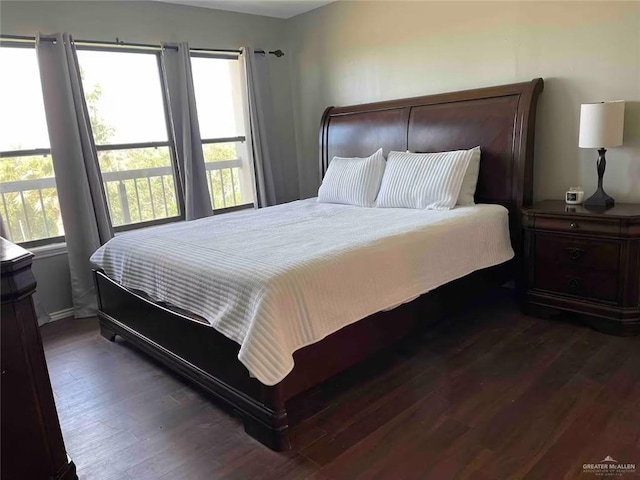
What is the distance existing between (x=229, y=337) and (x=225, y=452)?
0.46 m

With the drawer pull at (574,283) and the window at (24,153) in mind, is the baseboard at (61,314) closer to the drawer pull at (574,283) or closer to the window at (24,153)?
the window at (24,153)

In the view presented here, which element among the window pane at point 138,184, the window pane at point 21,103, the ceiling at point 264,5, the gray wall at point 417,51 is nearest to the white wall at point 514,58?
the gray wall at point 417,51

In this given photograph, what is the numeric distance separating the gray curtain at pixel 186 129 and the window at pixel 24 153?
3.20 feet

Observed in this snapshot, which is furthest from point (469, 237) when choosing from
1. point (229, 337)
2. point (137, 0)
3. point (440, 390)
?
point (137, 0)

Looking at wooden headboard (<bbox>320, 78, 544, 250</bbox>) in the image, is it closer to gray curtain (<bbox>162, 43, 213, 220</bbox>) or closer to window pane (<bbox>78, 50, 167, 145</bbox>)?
gray curtain (<bbox>162, 43, 213, 220</bbox>)

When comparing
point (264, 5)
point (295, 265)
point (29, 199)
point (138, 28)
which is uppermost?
point (264, 5)

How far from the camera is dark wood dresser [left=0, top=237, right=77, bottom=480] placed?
1.34 meters

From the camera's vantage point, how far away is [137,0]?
12.2ft

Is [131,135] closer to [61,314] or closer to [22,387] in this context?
[61,314]

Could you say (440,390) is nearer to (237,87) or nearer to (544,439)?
(544,439)

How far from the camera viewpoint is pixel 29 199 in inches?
137

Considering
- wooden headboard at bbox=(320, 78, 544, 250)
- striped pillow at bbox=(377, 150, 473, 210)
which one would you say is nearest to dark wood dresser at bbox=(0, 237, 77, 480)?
striped pillow at bbox=(377, 150, 473, 210)

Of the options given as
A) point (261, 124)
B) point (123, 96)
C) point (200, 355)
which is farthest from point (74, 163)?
point (200, 355)

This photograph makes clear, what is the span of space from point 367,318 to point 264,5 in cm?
323
